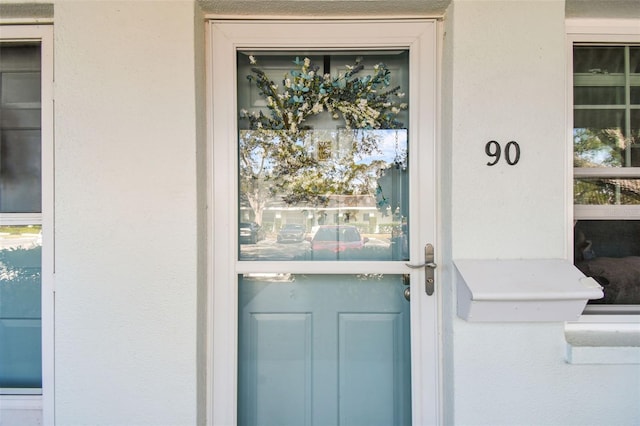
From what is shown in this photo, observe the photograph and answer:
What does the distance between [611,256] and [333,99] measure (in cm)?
144

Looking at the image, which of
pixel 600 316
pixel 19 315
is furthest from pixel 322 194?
pixel 19 315

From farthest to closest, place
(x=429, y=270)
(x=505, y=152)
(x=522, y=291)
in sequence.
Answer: (x=429, y=270) → (x=505, y=152) → (x=522, y=291)

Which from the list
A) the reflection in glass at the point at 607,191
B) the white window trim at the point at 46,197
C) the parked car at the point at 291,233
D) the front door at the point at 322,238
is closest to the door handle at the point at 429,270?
the front door at the point at 322,238

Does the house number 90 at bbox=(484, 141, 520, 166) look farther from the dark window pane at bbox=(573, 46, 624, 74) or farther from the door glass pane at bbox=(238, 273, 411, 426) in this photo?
the door glass pane at bbox=(238, 273, 411, 426)

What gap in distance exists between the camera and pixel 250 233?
1.55 metres

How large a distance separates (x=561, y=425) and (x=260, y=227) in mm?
1509

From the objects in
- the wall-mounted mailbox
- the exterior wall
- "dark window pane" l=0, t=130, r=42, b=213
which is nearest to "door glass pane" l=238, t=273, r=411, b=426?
the exterior wall

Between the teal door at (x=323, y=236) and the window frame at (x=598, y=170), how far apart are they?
698 millimetres

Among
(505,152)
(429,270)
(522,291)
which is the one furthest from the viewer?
(429,270)

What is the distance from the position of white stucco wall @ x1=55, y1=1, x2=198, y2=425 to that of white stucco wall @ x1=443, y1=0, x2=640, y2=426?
1.11m

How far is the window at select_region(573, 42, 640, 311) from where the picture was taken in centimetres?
147

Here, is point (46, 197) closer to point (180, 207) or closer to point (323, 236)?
point (180, 207)

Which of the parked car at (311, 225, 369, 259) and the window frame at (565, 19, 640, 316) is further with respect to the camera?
the parked car at (311, 225, 369, 259)

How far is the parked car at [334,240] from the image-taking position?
61.4 inches
